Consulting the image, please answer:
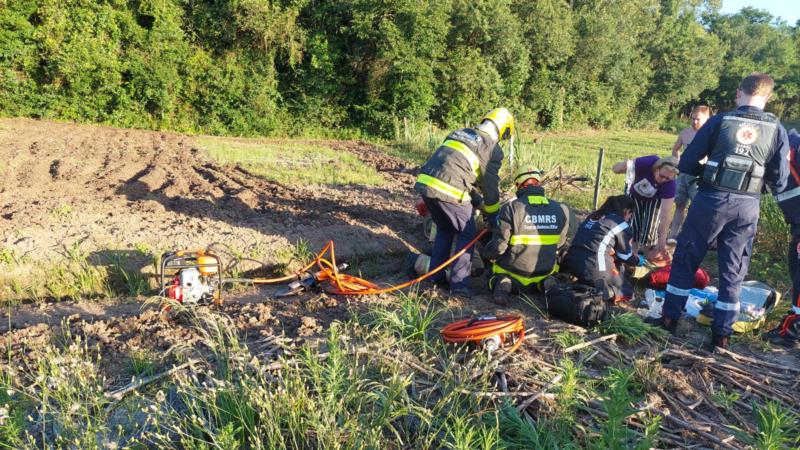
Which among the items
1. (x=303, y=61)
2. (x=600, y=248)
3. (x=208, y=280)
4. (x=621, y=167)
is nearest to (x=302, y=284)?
(x=208, y=280)

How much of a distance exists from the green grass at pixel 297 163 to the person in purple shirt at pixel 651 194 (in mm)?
4920

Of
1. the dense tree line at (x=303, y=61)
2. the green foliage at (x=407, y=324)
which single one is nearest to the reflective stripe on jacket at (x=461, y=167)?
the green foliage at (x=407, y=324)

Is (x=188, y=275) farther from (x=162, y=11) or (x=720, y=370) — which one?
(x=162, y=11)

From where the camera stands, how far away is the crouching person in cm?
496

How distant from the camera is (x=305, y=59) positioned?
1911 centimetres

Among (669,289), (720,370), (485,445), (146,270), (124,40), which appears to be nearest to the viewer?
(485,445)

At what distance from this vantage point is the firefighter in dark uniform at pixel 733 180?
3.89m

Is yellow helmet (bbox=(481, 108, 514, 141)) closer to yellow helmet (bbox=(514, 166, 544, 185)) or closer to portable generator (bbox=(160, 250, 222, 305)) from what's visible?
yellow helmet (bbox=(514, 166, 544, 185))

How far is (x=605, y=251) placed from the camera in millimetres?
4973

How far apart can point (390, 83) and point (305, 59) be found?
327 centimetres

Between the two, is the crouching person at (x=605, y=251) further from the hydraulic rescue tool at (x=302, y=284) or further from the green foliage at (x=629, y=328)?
the hydraulic rescue tool at (x=302, y=284)

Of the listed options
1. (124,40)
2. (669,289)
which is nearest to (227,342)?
(669,289)

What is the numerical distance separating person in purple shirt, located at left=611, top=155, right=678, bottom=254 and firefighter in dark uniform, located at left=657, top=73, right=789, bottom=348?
1.55 metres

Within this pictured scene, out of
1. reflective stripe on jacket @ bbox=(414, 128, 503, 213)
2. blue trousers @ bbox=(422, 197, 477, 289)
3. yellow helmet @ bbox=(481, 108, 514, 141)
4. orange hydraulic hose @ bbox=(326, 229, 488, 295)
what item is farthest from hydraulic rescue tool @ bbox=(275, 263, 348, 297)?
yellow helmet @ bbox=(481, 108, 514, 141)
